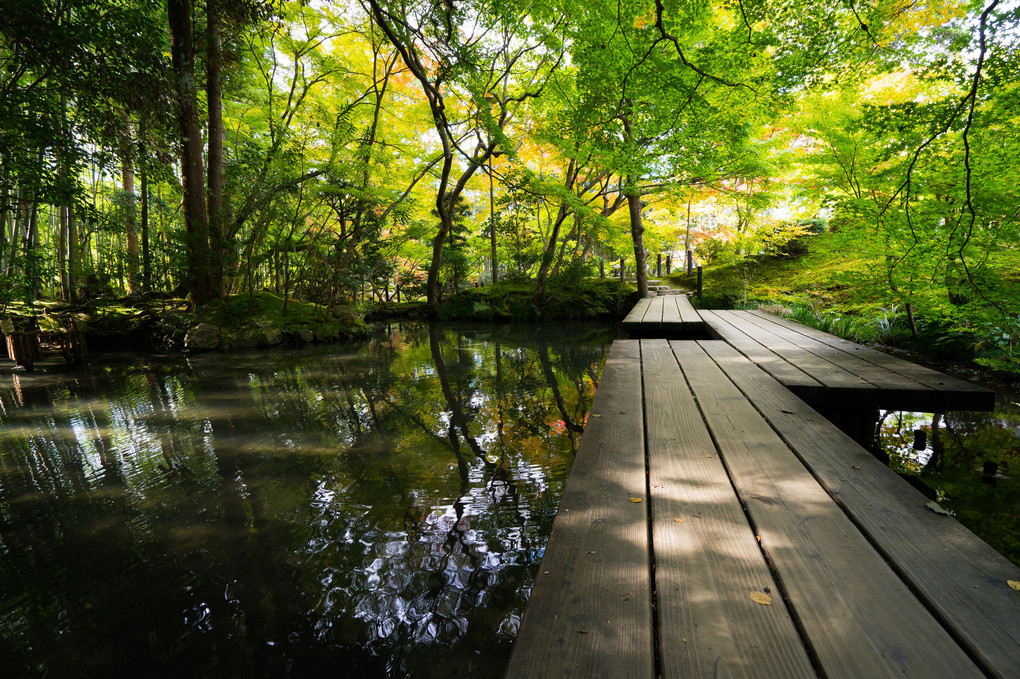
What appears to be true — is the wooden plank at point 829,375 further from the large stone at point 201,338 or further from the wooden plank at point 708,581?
the large stone at point 201,338

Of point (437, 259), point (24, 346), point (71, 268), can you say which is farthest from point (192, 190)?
point (437, 259)

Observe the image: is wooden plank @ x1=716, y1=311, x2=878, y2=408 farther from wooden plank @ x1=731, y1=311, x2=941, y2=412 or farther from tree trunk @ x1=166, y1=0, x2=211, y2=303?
tree trunk @ x1=166, y1=0, x2=211, y2=303

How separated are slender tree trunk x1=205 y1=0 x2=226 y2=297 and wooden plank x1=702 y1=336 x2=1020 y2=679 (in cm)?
957

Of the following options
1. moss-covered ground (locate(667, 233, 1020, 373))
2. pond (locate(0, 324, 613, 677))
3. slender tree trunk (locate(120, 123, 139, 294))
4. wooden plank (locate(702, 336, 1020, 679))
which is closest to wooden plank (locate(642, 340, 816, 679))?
wooden plank (locate(702, 336, 1020, 679))

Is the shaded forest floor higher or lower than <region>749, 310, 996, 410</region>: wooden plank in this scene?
higher

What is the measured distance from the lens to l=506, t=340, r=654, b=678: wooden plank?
26.7 inches

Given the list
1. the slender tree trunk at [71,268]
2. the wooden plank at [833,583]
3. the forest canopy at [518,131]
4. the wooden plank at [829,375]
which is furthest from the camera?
the slender tree trunk at [71,268]

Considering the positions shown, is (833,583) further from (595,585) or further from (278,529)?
(278,529)

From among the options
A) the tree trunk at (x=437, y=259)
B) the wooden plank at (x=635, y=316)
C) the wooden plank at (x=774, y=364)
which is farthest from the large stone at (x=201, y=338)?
the wooden plank at (x=774, y=364)

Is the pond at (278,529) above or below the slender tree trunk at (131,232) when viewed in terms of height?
below

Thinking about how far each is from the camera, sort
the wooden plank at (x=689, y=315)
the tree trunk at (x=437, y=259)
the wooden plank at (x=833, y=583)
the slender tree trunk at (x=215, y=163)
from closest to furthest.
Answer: the wooden plank at (x=833, y=583) < the wooden plank at (x=689, y=315) < the slender tree trunk at (x=215, y=163) < the tree trunk at (x=437, y=259)

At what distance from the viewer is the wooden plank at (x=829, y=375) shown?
2.01m

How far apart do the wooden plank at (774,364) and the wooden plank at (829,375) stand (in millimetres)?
35

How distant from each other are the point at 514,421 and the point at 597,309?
338 inches
